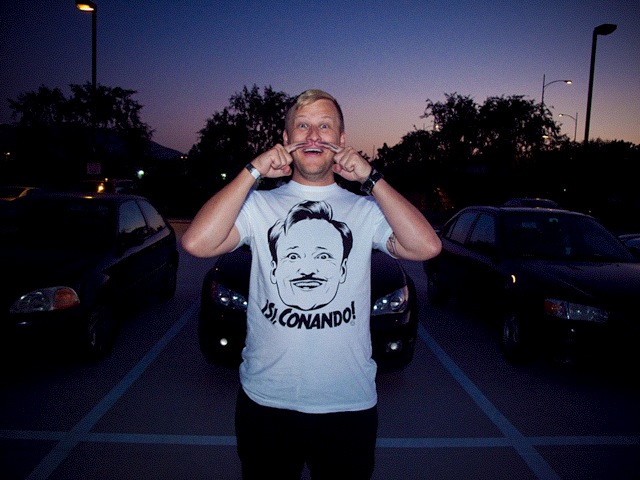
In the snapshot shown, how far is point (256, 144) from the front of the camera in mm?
46844

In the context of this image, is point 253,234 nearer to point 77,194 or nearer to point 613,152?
point 77,194

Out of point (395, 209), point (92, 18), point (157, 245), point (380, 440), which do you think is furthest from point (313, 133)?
point (92, 18)

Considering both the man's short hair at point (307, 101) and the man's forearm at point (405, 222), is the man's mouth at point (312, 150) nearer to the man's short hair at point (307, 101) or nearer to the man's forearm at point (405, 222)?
the man's short hair at point (307, 101)

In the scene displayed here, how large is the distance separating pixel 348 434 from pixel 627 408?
3.55 meters

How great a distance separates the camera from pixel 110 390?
432cm

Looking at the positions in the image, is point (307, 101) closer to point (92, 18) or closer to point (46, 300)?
point (46, 300)

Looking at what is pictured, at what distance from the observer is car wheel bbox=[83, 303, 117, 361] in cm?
471

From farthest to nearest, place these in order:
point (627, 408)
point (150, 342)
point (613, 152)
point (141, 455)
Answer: point (613, 152)
point (150, 342)
point (627, 408)
point (141, 455)

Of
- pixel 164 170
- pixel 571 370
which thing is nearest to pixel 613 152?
pixel 164 170

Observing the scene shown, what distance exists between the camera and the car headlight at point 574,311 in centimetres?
440

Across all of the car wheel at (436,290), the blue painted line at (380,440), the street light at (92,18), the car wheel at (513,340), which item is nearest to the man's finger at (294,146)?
the blue painted line at (380,440)

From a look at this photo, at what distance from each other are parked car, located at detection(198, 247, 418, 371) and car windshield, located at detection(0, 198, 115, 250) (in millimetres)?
1809

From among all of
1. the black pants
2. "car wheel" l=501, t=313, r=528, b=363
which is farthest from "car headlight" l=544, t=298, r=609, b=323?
the black pants

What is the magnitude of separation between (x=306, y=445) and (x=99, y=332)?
381 centimetres
